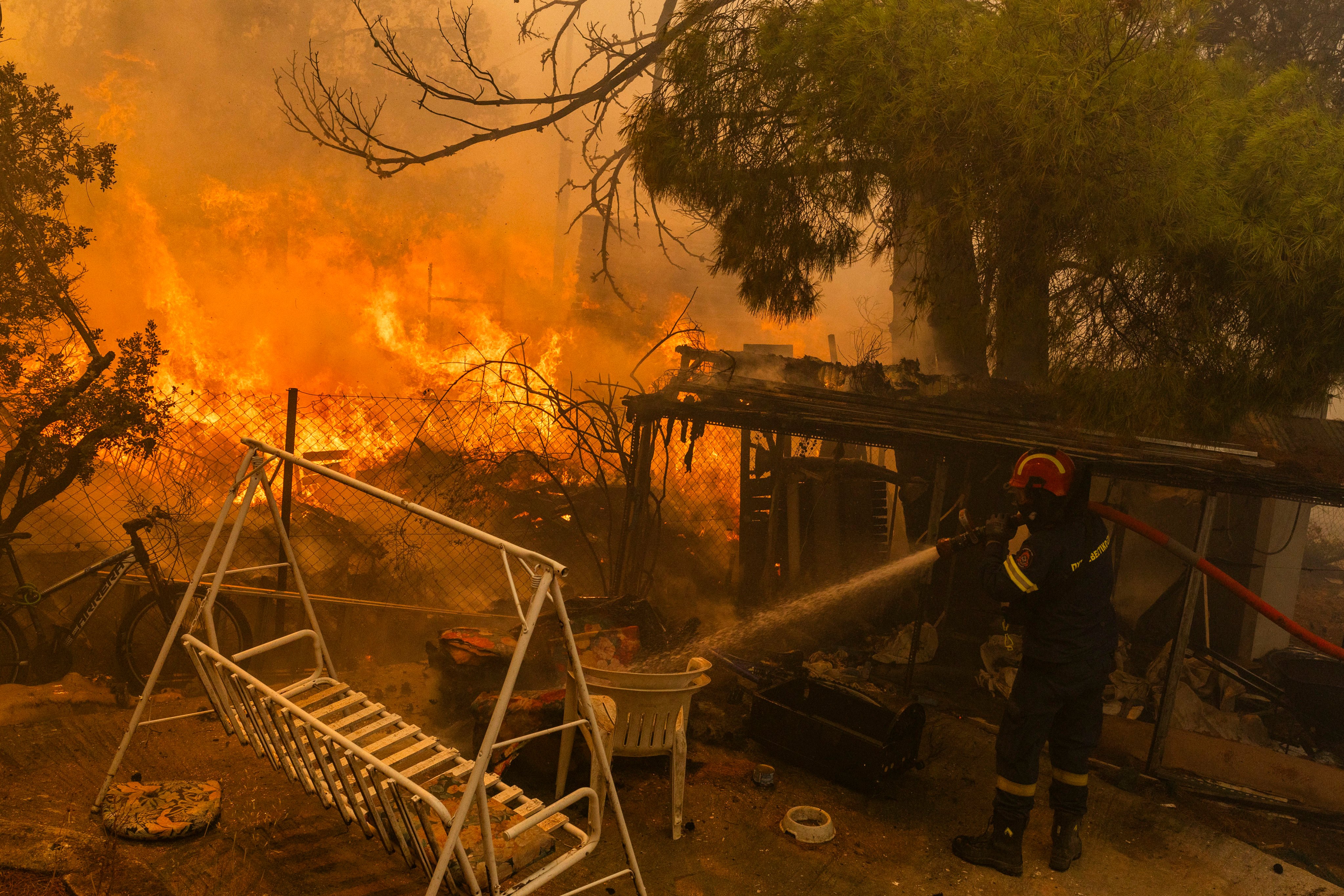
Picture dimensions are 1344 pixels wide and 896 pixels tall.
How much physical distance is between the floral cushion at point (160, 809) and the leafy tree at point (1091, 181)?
224 inches

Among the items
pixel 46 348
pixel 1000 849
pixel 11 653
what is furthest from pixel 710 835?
pixel 46 348

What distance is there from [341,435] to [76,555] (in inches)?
157

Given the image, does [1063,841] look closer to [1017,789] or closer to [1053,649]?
[1017,789]

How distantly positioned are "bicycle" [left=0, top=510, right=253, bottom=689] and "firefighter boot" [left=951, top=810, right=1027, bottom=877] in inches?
197

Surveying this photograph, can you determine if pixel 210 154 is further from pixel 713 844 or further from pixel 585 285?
pixel 713 844

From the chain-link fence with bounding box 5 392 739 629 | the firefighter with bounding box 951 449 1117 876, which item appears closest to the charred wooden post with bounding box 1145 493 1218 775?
the firefighter with bounding box 951 449 1117 876

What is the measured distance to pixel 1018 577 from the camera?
14.9 ft

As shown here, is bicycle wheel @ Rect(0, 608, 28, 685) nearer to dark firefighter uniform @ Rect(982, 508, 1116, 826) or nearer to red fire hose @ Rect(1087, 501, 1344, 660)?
dark firefighter uniform @ Rect(982, 508, 1116, 826)

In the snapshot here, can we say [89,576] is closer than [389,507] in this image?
Yes

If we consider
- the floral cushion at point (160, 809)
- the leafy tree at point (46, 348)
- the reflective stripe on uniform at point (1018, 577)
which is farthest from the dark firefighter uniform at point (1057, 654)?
the leafy tree at point (46, 348)

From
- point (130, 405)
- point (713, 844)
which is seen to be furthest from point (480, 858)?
point (130, 405)

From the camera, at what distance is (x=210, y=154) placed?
14781 mm

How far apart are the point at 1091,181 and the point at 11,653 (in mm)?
7864

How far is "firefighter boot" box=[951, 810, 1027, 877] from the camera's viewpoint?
15.1 feet
